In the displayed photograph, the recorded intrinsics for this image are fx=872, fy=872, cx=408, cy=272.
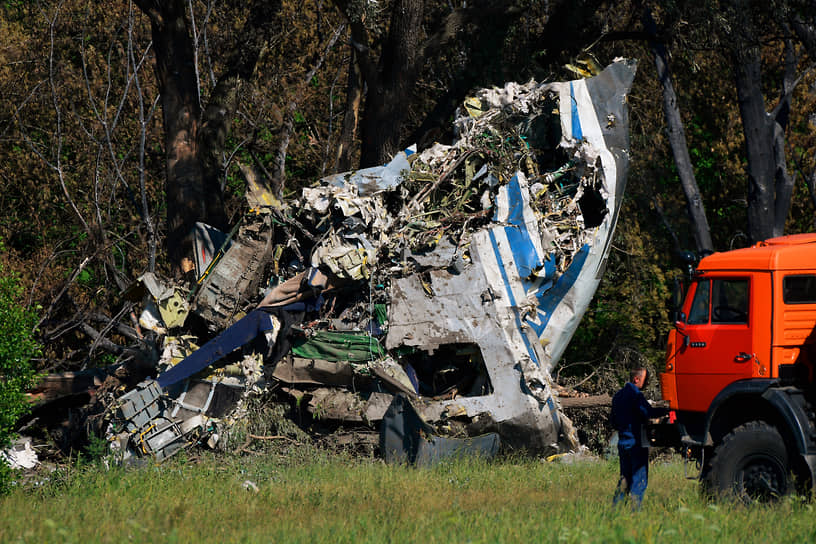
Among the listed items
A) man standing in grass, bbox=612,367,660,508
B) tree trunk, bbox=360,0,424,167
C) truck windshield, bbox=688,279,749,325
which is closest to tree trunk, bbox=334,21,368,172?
tree trunk, bbox=360,0,424,167

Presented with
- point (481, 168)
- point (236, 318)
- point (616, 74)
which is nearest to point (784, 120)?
point (616, 74)

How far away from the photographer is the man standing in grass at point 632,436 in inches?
284

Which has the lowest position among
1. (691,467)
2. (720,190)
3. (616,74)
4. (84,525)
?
(691,467)

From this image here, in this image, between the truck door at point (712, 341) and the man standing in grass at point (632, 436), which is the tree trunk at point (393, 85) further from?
the man standing in grass at point (632, 436)

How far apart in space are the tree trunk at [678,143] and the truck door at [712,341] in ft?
28.5

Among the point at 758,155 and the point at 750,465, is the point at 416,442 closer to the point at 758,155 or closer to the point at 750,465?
the point at 750,465

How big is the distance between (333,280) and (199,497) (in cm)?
371

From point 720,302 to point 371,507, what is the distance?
3646mm

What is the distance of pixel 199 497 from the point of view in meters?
8.01

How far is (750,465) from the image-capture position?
739cm

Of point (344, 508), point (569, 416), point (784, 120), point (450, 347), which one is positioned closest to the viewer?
point (344, 508)

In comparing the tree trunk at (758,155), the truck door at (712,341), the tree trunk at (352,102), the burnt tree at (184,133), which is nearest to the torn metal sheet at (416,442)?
the truck door at (712,341)

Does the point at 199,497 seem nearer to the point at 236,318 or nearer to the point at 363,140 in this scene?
the point at 236,318

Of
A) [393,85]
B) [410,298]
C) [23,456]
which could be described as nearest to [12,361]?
[23,456]
